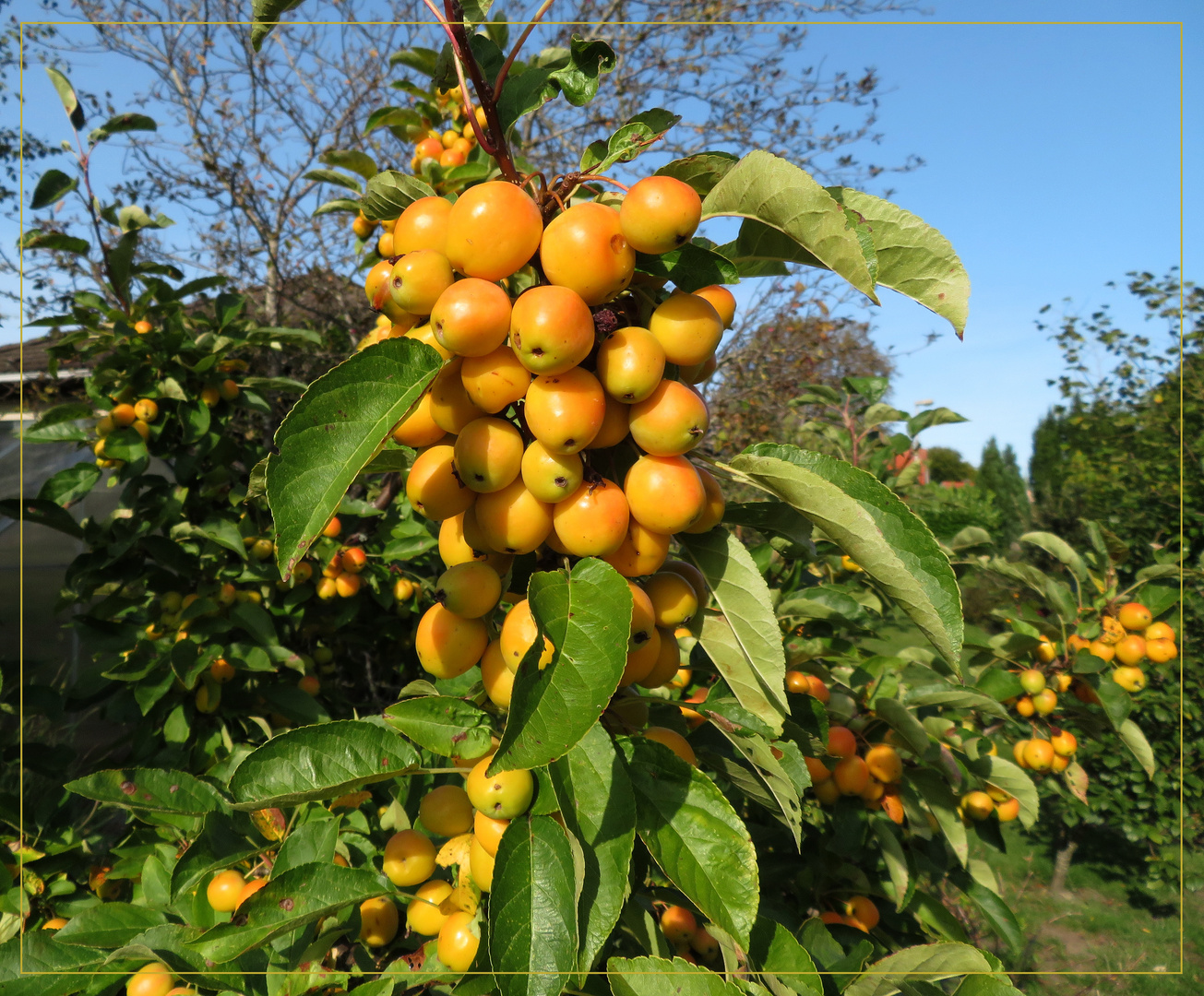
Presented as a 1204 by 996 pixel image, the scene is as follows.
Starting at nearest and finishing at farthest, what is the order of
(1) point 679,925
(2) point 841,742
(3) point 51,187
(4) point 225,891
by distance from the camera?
(4) point 225,891, (1) point 679,925, (2) point 841,742, (3) point 51,187

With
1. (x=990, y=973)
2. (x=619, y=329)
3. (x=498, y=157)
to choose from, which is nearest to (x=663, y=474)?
(x=619, y=329)

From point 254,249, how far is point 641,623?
608cm

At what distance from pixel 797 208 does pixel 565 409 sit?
0.35m

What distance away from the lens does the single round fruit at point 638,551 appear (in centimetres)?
92

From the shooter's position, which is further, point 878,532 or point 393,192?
point 393,192

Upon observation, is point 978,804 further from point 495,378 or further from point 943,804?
point 495,378

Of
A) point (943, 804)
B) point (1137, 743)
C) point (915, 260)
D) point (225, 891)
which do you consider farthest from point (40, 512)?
point (1137, 743)

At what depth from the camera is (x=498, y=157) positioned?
3.01 ft

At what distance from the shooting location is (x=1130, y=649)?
2.74 meters

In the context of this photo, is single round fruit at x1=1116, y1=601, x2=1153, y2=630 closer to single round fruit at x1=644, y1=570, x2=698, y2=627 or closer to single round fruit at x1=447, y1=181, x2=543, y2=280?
single round fruit at x1=644, y1=570, x2=698, y2=627

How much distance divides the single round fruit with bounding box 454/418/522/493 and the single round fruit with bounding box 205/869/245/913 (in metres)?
0.91

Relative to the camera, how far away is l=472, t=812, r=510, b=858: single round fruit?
0.97m

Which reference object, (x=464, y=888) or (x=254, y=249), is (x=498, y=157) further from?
(x=254, y=249)

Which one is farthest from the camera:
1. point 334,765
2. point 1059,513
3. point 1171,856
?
point 1059,513
